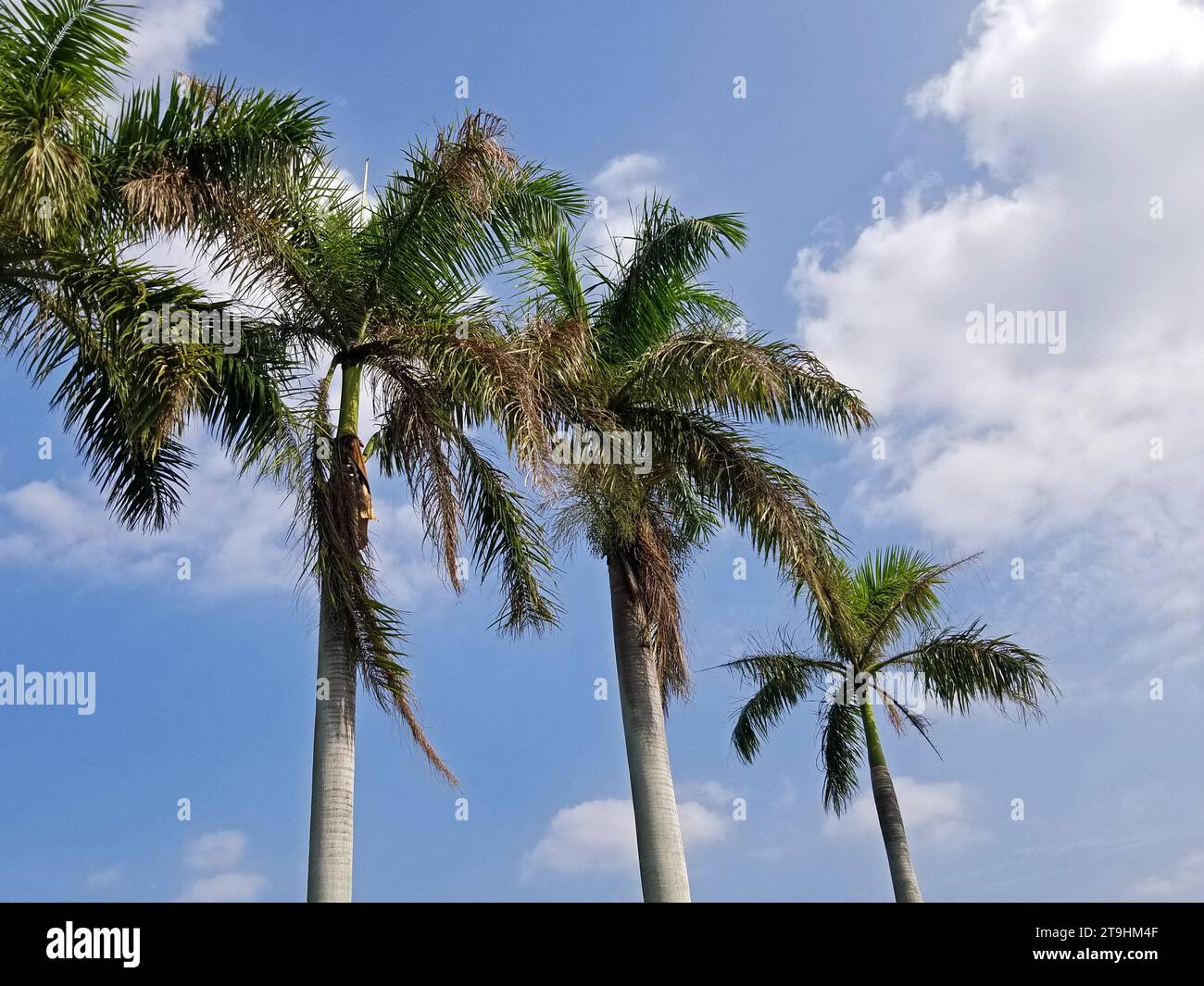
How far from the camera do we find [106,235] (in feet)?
41.1

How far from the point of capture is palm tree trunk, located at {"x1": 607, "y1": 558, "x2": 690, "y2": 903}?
14992mm

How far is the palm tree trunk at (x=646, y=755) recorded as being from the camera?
14992 millimetres

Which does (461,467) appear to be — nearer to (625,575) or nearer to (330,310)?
(330,310)

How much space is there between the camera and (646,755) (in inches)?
620

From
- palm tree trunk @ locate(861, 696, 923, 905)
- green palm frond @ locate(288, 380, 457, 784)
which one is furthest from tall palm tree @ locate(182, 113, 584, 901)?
palm tree trunk @ locate(861, 696, 923, 905)

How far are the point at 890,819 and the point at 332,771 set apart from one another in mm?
12743

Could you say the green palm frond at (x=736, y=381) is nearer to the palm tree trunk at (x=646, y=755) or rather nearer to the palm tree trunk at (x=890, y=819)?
the palm tree trunk at (x=646, y=755)

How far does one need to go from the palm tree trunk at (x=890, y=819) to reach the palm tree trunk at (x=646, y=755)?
6.94 meters

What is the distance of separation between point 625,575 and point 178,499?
20.6 feet

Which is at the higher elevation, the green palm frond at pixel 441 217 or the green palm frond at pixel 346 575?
the green palm frond at pixel 441 217

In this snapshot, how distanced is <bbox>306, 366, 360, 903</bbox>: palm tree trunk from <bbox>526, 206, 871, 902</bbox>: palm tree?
3.37 meters

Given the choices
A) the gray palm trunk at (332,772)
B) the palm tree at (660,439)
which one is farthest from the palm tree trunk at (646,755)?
the gray palm trunk at (332,772)
